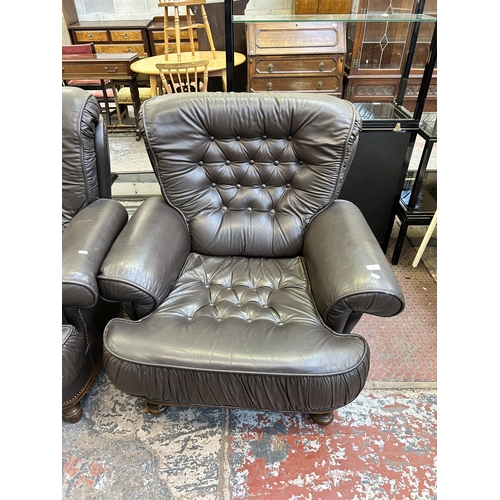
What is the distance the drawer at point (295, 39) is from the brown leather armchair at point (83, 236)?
1.02 meters

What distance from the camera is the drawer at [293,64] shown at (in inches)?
74.5

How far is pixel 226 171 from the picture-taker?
4.66 ft

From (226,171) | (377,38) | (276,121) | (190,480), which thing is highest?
(377,38)

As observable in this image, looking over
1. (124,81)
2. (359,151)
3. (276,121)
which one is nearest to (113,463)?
(276,121)

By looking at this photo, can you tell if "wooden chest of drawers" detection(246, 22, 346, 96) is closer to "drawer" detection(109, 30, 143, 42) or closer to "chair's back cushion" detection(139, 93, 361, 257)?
"chair's back cushion" detection(139, 93, 361, 257)

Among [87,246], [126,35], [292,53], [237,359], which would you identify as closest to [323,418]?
[237,359]

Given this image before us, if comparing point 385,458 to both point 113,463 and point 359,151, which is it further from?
point 359,151

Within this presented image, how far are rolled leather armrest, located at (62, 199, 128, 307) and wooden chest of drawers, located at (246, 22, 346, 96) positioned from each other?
3.78 feet

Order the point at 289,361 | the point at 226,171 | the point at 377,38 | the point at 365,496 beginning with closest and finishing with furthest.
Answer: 1. the point at 289,361
2. the point at 365,496
3. the point at 226,171
4. the point at 377,38

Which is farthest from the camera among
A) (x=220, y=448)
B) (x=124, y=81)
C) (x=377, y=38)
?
(x=124, y=81)

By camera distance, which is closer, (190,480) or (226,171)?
(190,480)

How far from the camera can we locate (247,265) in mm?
1386

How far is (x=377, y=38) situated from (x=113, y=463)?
2777mm

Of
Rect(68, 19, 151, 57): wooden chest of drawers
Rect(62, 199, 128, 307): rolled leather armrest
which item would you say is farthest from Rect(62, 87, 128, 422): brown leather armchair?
Rect(68, 19, 151, 57): wooden chest of drawers
